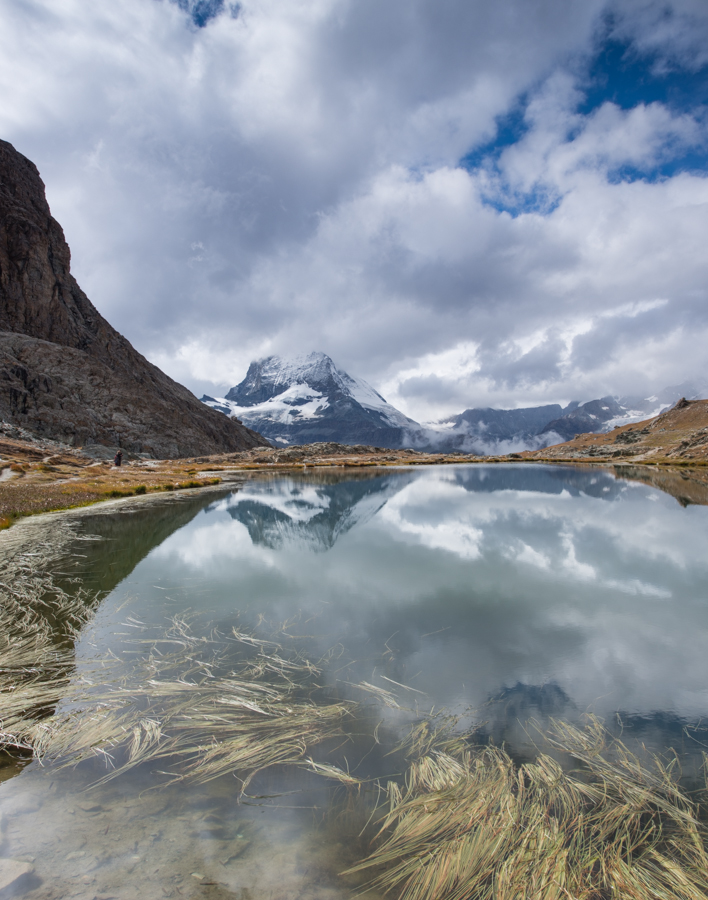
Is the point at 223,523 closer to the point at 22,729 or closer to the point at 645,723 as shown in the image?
the point at 22,729

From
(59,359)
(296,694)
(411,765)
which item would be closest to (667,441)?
(296,694)

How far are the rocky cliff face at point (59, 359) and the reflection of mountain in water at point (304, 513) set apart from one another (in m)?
75.5

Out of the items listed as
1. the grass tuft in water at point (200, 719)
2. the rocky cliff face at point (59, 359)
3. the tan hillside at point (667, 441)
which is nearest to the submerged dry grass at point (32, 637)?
the grass tuft in water at point (200, 719)

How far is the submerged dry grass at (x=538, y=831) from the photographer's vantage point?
4266 mm

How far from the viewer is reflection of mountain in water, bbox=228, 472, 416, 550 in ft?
79.9

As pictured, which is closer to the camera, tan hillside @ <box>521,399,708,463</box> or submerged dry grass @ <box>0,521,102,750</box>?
submerged dry grass @ <box>0,521,102,750</box>

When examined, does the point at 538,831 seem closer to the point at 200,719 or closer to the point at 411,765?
the point at 411,765

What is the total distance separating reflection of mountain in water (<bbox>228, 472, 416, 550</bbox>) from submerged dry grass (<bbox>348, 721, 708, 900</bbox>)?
622 inches

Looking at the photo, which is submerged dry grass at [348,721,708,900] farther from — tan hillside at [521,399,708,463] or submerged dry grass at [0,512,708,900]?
tan hillside at [521,399,708,463]

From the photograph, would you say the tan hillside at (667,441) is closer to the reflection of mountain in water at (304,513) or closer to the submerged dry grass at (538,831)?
the reflection of mountain in water at (304,513)

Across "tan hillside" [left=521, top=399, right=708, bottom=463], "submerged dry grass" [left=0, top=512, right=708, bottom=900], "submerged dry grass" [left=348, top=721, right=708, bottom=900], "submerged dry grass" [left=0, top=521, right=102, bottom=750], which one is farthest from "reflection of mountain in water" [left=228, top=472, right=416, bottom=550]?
"tan hillside" [left=521, top=399, right=708, bottom=463]

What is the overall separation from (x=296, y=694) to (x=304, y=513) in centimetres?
2700

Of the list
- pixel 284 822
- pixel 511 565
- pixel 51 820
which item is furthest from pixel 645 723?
pixel 511 565

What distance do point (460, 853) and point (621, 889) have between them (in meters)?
1.61
